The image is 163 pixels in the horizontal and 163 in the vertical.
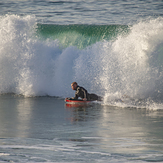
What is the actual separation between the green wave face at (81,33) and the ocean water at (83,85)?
2.1 inches

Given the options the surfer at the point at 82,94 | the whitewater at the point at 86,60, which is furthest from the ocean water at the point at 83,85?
the surfer at the point at 82,94

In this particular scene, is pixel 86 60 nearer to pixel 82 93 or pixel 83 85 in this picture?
pixel 83 85

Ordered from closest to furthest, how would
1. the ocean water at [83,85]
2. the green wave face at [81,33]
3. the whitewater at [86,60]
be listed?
the ocean water at [83,85]
the whitewater at [86,60]
the green wave face at [81,33]

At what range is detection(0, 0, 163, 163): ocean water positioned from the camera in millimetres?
8641

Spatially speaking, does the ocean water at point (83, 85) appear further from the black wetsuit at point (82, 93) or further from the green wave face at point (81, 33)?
the black wetsuit at point (82, 93)

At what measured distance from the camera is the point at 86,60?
18734mm

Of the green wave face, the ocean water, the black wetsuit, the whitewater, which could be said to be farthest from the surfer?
the green wave face

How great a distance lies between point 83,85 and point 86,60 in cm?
134

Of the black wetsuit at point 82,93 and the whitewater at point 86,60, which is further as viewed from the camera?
the whitewater at point 86,60

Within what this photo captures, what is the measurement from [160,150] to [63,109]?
6.13 meters

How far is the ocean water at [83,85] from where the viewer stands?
28.3ft

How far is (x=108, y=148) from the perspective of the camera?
28.0 feet

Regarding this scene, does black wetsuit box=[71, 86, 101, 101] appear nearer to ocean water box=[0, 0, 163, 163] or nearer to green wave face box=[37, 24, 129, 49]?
ocean water box=[0, 0, 163, 163]

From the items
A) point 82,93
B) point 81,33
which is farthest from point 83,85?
point 81,33
